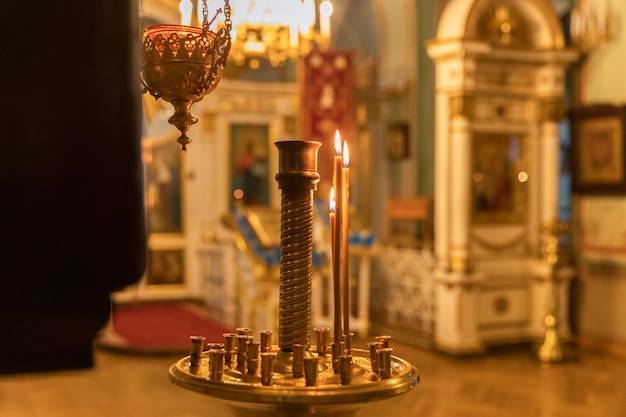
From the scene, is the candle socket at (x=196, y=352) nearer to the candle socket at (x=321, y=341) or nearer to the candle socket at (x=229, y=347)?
the candle socket at (x=229, y=347)

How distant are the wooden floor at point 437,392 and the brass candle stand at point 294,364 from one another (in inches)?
131

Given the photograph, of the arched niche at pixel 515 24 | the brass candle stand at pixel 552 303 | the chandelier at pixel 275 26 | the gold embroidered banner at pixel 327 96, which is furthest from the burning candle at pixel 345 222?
the gold embroidered banner at pixel 327 96

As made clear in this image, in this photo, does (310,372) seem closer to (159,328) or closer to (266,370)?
(266,370)

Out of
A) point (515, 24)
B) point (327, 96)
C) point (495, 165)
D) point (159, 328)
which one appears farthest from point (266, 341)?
point (327, 96)

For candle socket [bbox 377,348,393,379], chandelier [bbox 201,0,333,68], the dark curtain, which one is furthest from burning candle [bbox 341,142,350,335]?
chandelier [bbox 201,0,333,68]

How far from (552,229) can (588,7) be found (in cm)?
215

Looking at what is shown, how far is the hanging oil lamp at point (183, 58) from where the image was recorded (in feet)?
5.55

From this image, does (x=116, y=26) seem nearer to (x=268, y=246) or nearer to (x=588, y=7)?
(x=268, y=246)

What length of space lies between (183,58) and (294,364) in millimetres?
672

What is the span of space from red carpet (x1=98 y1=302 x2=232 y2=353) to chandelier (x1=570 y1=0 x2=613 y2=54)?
4.53 m

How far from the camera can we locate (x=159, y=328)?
9164 mm

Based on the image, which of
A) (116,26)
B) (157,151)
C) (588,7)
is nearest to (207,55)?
(116,26)

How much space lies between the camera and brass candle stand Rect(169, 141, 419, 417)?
5.21ft

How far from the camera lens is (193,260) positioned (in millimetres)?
11297
